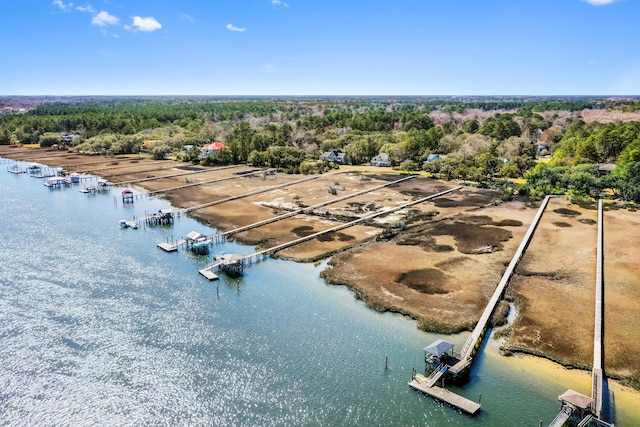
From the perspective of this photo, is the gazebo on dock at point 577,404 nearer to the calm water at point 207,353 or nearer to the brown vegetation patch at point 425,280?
the calm water at point 207,353

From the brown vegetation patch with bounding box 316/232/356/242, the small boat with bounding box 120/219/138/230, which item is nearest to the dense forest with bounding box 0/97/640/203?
the brown vegetation patch with bounding box 316/232/356/242

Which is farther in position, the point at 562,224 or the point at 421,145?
the point at 421,145

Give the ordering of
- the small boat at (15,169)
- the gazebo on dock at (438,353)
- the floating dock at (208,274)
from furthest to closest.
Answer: the small boat at (15,169)
the floating dock at (208,274)
the gazebo on dock at (438,353)

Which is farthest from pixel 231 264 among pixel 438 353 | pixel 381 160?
pixel 381 160

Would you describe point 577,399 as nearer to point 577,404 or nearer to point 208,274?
point 577,404

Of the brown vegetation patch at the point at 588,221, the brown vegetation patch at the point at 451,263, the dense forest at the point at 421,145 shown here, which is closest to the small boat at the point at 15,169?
the dense forest at the point at 421,145

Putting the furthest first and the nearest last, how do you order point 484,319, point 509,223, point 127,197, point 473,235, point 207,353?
point 127,197
point 509,223
point 473,235
point 484,319
point 207,353

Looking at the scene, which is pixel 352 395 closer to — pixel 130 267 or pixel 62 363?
pixel 62 363
